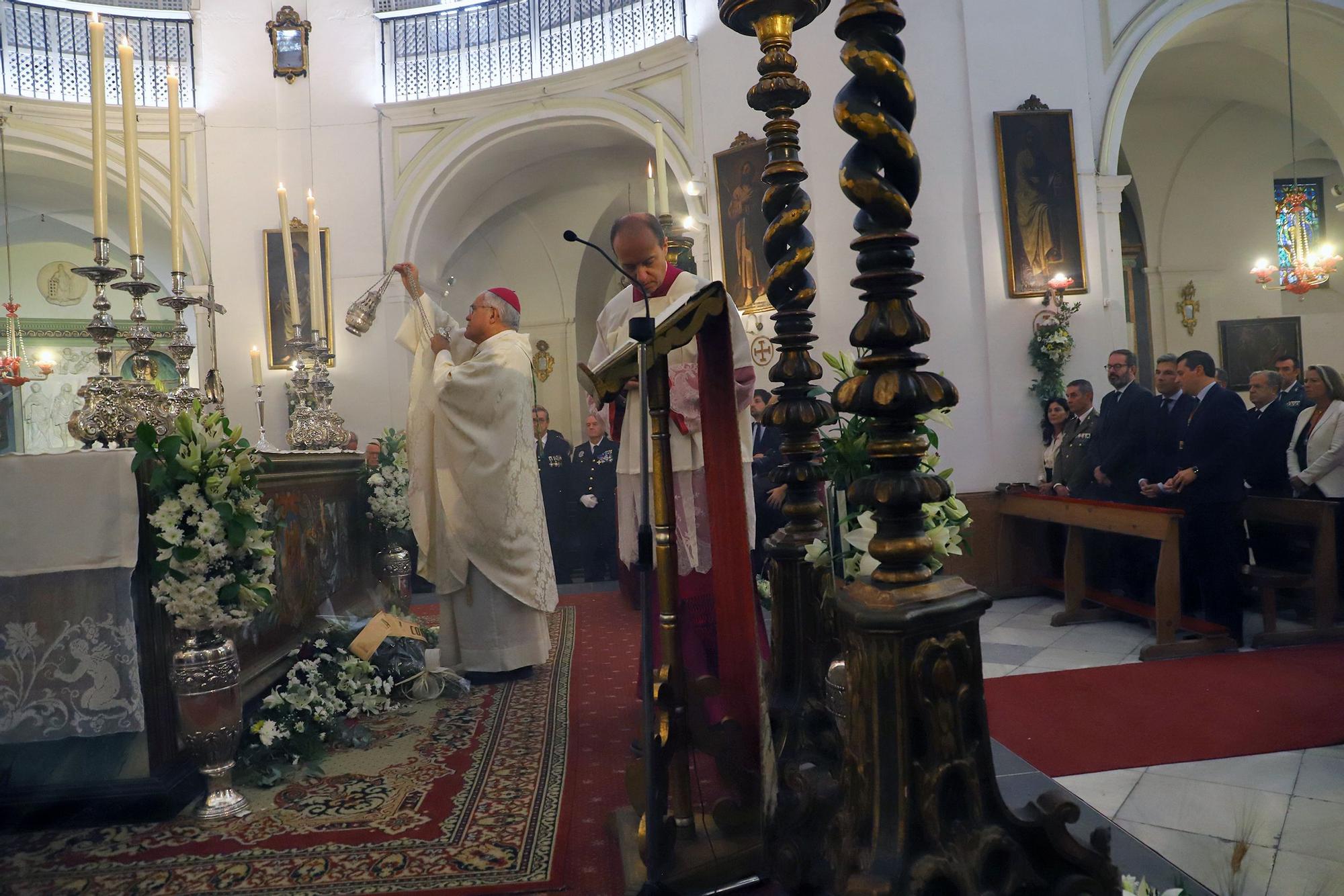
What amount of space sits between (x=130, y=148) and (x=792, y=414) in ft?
7.83

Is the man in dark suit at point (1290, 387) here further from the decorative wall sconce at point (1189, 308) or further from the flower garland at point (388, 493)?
the flower garland at point (388, 493)

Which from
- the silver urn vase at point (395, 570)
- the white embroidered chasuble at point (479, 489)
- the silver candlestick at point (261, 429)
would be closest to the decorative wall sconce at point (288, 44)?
the silver candlestick at point (261, 429)

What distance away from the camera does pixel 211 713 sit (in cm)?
295

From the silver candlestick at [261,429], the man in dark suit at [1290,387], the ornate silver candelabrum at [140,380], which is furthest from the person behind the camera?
the man in dark suit at [1290,387]

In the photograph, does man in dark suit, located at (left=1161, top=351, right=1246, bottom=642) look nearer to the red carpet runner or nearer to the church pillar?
the red carpet runner

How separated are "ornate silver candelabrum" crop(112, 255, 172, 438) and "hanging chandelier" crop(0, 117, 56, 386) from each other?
3.36m

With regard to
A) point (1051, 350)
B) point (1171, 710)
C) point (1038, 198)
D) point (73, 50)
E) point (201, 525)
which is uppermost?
point (73, 50)

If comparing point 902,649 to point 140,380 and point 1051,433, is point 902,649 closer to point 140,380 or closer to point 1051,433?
point 140,380

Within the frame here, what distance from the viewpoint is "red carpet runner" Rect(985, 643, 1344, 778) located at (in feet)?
11.3

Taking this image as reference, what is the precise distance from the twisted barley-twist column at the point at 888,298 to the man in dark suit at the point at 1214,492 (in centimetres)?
431

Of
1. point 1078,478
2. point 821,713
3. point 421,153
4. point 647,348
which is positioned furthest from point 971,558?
point 421,153

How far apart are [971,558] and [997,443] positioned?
100 centimetres

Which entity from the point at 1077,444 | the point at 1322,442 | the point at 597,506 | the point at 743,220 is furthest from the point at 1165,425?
the point at 597,506

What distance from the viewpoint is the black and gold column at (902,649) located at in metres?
1.75
